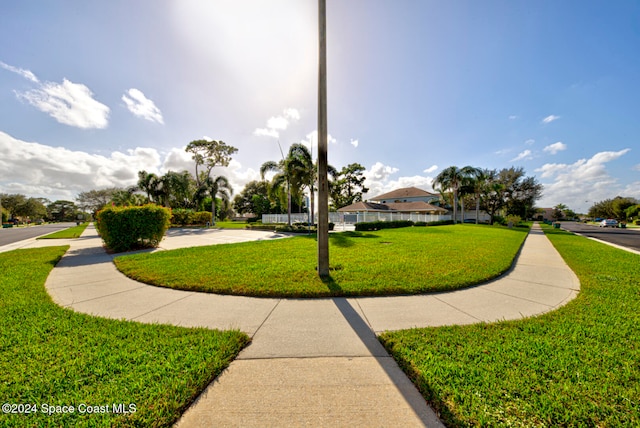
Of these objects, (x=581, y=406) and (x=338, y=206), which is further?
(x=338, y=206)

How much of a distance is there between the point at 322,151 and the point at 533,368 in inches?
193

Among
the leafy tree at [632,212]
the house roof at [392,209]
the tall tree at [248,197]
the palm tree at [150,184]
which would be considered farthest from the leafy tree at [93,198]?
the leafy tree at [632,212]

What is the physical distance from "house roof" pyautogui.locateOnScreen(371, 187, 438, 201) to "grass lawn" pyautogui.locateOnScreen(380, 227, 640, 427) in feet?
166

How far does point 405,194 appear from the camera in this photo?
172ft

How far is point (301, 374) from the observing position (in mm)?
2219

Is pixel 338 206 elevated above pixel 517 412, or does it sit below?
above

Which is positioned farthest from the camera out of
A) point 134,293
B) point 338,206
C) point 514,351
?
point 338,206

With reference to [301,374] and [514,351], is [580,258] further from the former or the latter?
[301,374]

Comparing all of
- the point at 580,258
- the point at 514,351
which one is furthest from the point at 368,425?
the point at 580,258

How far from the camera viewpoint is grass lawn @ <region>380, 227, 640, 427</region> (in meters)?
1.73

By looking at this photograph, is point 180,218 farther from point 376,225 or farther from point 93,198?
point 93,198

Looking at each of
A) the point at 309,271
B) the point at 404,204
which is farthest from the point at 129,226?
the point at 404,204

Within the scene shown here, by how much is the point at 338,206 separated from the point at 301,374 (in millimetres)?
46537

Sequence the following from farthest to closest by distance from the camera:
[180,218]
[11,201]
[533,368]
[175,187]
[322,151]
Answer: [11,201] → [180,218] → [175,187] → [322,151] → [533,368]
